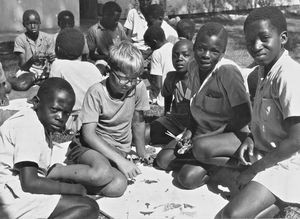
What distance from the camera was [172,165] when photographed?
13.7 feet

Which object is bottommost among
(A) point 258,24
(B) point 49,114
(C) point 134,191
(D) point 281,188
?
(C) point 134,191

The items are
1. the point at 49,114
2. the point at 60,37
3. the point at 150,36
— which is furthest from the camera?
the point at 150,36

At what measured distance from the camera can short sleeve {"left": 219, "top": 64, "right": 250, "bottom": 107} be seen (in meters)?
3.78

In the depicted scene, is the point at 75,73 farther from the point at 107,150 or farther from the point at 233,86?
the point at 233,86

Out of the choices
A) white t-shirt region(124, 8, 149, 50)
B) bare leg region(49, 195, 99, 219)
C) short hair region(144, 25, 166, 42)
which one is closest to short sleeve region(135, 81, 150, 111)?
bare leg region(49, 195, 99, 219)

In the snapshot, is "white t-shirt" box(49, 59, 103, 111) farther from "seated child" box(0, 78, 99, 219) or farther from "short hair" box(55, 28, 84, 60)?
"seated child" box(0, 78, 99, 219)

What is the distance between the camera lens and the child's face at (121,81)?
3.77m

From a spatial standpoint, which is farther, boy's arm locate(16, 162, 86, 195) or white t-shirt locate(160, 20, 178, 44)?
white t-shirt locate(160, 20, 178, 44)

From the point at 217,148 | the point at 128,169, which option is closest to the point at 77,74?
the point at 128,169

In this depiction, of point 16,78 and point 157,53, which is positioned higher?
point 157,53

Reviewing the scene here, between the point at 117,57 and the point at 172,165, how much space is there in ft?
3.42

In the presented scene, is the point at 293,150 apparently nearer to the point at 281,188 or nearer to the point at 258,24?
the point at 281,188

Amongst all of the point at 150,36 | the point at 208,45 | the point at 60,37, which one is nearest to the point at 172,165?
the point at 208,45

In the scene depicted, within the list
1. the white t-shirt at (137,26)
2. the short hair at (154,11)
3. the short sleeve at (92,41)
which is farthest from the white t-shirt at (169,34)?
the short sleeve at (92,41)
